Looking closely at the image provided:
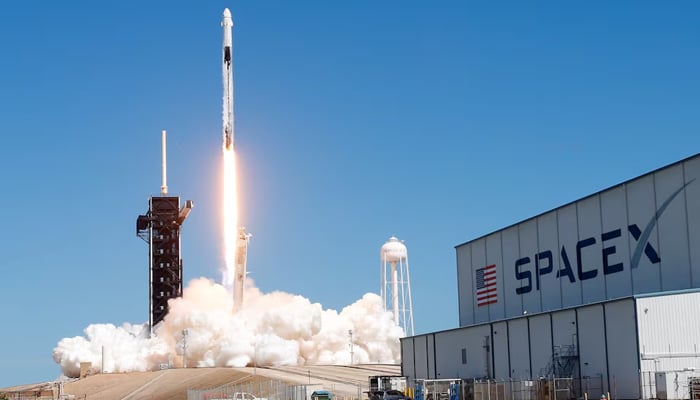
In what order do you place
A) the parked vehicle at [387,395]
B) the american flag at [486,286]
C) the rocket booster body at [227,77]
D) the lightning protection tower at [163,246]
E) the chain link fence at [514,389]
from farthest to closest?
the lightning protection tower at [163,246]
the rocket booster body at [227,77]
the american flag at [486,286]
the parked vehicle at [387,395]
the chain link fence at [514,389]

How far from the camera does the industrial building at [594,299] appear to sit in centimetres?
5041

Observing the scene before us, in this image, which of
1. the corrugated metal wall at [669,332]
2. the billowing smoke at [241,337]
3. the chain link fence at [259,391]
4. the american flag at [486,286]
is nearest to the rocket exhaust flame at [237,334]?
the billowing smoke at [241,337]

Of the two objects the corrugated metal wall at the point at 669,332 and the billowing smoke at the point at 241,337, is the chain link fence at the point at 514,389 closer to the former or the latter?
the corrugated metal wall at the point at 669,332

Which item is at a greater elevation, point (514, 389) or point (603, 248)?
point (603, 248)

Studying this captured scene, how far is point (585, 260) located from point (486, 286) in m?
14.3

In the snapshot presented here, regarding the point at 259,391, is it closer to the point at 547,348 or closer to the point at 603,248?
the point at 547,348

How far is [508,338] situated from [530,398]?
8.99 metres

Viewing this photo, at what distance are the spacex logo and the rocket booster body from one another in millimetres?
38493

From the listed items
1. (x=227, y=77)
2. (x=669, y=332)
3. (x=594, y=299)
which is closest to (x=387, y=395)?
(x=594, y=299)

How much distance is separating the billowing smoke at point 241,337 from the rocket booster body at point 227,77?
23.9 meters

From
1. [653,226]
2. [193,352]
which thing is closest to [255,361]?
[193,352]

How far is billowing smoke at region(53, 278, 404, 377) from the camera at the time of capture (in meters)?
116

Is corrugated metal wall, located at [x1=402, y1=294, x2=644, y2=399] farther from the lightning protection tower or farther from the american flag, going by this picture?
the lightning protection tower

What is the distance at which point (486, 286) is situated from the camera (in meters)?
78.0
